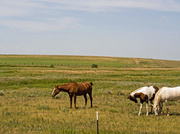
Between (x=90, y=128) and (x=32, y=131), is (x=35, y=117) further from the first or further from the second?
(x=90, y=128)

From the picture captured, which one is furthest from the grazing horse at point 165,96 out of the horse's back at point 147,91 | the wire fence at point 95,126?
the wire fence at point 95,126

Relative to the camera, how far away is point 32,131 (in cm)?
1152

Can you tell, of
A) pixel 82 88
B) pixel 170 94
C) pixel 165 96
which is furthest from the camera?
pixel 82 88

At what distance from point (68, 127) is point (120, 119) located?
3.56 m

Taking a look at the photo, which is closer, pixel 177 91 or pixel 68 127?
pixel 68 127

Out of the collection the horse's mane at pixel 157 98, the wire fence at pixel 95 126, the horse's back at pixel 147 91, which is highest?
the horse's back at pixel 147 91

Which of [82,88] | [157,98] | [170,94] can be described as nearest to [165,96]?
[170,94]

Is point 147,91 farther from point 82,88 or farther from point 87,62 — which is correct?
point 87,62

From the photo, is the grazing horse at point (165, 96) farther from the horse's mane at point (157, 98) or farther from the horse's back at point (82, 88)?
the horse's back at point (82, 88)

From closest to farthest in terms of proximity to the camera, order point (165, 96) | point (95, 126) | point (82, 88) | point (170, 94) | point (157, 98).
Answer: point (95, 126), point (157, 98), point (165, 96), point (170, 94), point (82, 88)

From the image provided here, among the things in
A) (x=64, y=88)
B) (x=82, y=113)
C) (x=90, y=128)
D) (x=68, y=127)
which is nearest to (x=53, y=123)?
(x=68, y=127)

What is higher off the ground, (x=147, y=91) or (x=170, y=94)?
(x=147, y=91)

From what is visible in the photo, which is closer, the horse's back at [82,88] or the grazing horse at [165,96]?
the grazing horse at [165,96]

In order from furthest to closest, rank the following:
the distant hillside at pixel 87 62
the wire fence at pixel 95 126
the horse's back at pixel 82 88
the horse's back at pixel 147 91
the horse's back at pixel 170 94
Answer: the distant hillside at pixel 87 62 < the horse's back at pixel 82 88 < the horse's back at pixel 147 91 < the horse's back at pixel 170 94 < the wire fence at pixel 95 126
